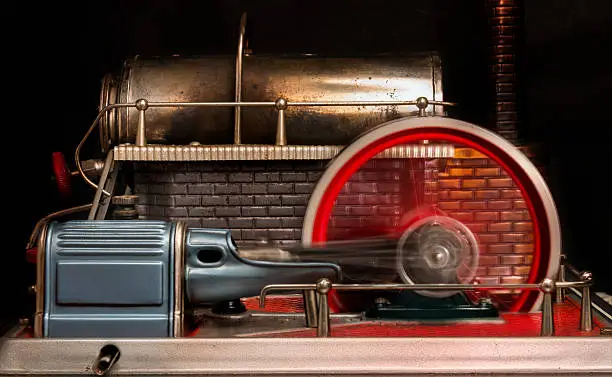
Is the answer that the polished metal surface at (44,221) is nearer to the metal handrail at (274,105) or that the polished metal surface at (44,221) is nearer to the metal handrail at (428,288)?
the metal handrail at (274,105)

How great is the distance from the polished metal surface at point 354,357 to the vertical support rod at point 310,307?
20cm

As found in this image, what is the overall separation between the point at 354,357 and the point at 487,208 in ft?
3.00

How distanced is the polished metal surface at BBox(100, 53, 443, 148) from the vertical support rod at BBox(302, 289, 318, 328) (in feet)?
2.43

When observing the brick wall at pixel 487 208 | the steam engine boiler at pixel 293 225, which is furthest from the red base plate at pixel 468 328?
the brick wall at pixel 487 208

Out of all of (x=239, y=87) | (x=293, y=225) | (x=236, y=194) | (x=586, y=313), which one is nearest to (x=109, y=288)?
(x=236, y=194)

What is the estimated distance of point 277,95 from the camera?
3.39m

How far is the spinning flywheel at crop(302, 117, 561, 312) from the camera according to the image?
2.97 meters

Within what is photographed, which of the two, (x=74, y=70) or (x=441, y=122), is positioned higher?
(x=74, y=70)

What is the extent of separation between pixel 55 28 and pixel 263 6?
992mm

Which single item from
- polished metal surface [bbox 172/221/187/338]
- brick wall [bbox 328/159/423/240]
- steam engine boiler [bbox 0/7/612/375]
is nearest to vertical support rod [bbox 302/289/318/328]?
steam engine boiler [bbox 0/7/612/375]

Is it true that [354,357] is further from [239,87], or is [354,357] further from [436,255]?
[239,87]

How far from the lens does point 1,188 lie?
3951mm

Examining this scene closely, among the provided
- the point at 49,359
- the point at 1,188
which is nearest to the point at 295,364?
the point at 49,359

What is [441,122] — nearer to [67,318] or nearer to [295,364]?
[295,364]
